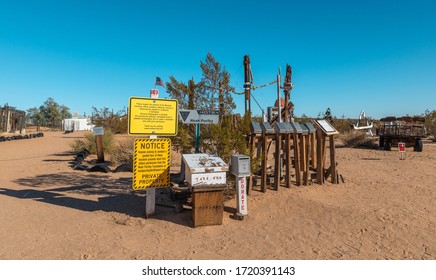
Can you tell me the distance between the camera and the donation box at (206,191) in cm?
394

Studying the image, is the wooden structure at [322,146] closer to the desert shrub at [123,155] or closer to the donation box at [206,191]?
the donation box at [206,191]

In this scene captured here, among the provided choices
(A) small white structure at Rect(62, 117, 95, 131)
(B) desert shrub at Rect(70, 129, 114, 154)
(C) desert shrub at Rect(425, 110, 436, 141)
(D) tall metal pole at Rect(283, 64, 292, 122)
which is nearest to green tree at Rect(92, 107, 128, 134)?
(B) desert shrub at Rect(70, 129, 114, 154)

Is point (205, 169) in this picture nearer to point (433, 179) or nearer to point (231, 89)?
point (231, 89)

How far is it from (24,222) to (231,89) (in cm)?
548

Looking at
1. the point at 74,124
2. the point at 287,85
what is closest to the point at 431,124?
the point at 287,85

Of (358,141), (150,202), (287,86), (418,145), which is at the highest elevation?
(287,86)

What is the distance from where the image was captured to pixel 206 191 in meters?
4.00

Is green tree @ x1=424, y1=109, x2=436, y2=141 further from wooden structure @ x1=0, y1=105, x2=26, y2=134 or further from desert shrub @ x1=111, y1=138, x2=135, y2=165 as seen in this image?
wooden structure @ x1=0, y1=105, x2=26, y2=134

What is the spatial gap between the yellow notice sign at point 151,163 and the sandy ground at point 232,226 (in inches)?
24.6

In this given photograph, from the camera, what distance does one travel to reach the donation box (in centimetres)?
394

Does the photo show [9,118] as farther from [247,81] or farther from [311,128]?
[311,128]

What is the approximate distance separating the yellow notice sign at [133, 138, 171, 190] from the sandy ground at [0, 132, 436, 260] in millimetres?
624

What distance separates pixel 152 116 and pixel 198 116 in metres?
1.10

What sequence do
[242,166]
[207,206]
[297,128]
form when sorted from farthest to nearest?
1. [297,128]
2. [242,166]
3. [207,206]
